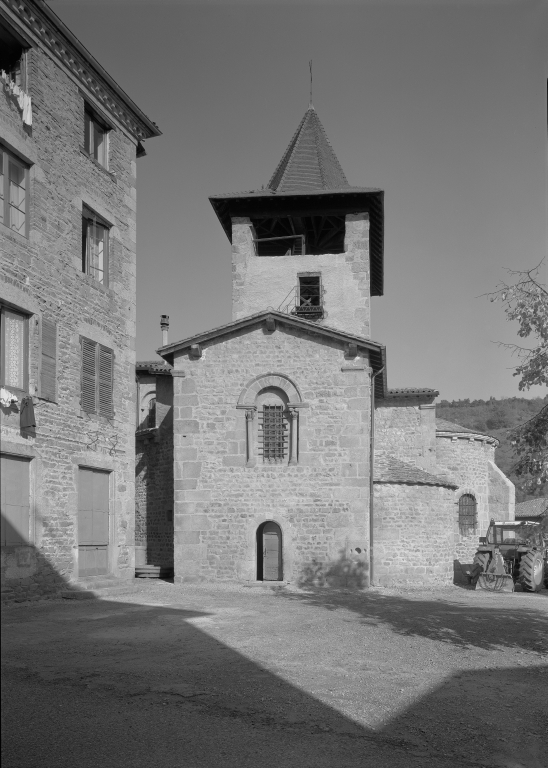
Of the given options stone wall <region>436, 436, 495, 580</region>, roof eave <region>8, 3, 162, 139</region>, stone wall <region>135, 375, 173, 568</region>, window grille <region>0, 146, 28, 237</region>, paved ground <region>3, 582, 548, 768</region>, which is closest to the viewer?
paved ground <region>3, 582, 548, 768</region>

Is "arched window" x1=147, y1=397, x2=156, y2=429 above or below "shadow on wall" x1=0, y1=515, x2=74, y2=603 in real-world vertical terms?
above

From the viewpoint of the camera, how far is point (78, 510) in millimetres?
15758

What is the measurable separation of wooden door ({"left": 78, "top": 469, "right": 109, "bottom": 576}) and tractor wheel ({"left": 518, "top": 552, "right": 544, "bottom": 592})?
441 inches

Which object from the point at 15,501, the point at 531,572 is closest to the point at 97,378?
the point at 15,501

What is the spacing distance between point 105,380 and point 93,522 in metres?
3.02

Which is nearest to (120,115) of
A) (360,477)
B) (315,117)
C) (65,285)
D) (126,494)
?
(65,285)

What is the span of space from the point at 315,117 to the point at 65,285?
1846 centimetres

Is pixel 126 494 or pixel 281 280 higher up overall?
pixel 281 280

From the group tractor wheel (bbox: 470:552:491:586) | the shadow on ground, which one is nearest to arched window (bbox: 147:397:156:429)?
the shadow on ground

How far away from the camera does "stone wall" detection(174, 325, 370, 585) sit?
1941cm

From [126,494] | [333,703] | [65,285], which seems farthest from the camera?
[126,494]

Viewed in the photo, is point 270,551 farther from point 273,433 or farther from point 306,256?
point 306,256

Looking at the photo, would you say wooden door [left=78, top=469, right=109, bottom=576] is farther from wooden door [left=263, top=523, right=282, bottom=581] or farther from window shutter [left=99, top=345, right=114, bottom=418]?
wooden door [left=263, top=523, right=282, bottom=581]

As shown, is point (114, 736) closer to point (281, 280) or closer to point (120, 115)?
point (120, 115)
